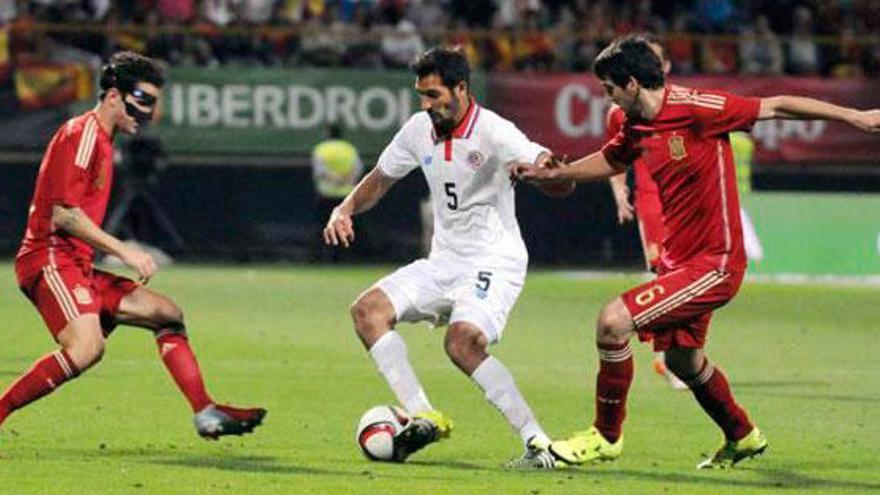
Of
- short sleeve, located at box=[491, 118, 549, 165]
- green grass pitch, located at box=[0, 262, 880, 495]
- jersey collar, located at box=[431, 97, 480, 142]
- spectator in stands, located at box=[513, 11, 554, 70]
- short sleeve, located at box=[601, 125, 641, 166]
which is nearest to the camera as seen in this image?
green grass pitch, located at box=[0, 262, 880, 495]

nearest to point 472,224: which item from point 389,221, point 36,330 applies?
point 36,330

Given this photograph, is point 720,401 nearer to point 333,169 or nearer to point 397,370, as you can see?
point 397,370

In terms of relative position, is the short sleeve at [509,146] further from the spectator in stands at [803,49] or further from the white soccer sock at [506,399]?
the spectator in stands at [803,49]

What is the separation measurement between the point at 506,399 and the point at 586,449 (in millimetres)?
439

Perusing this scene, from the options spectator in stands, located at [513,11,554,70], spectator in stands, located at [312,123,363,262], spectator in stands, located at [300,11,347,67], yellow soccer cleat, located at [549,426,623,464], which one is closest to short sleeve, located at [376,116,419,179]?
yellow soccer cleat, located at [549,426,623,464]

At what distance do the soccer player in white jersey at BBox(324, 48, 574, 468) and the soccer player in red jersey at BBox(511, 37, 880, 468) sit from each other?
1.10 ft

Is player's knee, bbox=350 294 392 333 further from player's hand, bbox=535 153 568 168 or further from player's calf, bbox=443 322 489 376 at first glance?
player's hand, bbox=535 153 568 168

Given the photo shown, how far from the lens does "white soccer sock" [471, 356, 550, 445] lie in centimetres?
1025

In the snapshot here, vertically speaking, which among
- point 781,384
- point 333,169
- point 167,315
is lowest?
point 333,169

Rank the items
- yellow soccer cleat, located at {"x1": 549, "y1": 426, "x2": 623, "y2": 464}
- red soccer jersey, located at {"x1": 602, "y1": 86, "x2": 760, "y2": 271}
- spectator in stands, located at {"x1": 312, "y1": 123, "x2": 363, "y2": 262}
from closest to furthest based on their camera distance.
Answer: red soccer jersey, located at {"x1": 602, "y1": 86, "x2": 760, "y2": 271}
yellow soccer cleat, located at {"x1": 549, "y1": 426, "x2": 623, "y2": 464}
spectator in stands, located at {"x1": 312, "y1": 123, "x2": 363, "y2": 262}

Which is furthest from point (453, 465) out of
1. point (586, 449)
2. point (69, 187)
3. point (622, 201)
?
point (622, 201)

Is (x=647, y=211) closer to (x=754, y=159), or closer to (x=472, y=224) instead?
(x=472, y=224)

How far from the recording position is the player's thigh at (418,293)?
10570 mm

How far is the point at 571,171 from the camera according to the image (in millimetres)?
10297
